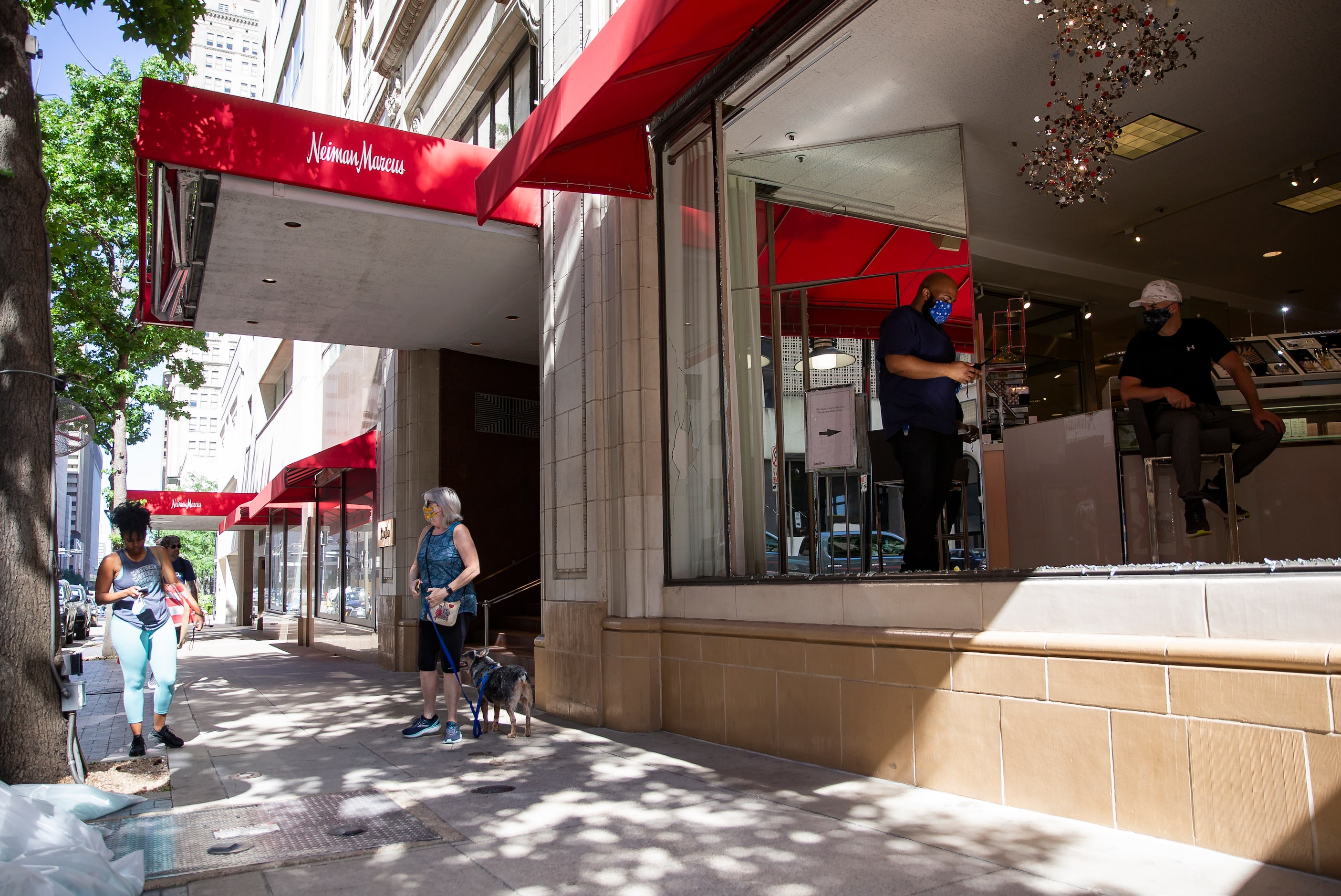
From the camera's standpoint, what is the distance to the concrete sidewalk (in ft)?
11.3

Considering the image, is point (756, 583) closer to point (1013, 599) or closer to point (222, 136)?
point (1013, 599)

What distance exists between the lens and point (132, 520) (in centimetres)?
635

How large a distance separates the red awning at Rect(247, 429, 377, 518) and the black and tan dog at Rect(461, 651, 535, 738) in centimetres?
814

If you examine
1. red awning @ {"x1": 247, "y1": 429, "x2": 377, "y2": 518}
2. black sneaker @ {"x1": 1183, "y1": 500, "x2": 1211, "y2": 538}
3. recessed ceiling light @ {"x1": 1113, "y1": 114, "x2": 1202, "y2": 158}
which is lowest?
black sneaker @ {"x1": 1183, "y1": 500, "x2": 1211, "y2": 538}

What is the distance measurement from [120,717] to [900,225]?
8506 mm

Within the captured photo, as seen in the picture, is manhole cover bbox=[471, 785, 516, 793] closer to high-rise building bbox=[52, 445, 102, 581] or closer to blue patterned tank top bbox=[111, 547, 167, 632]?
blue patterned tank top bbox=[111, 547, 167, 632]

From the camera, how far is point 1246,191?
9922mm

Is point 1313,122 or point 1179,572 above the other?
point 1313,122

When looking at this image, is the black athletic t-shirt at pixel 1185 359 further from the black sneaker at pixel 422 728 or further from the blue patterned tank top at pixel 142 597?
the blue patterned tank top at pixel 142 597

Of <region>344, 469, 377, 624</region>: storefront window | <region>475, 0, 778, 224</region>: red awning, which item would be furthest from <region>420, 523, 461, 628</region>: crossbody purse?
<region>344, 469, 377, 624</region>: storefront window

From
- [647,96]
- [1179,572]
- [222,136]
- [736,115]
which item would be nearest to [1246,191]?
[736,115]

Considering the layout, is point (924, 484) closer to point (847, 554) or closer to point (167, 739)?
point (847, 554)

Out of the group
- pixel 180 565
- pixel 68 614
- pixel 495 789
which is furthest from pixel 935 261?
pixel 68 614

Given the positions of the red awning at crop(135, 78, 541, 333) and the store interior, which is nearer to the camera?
the store interior
